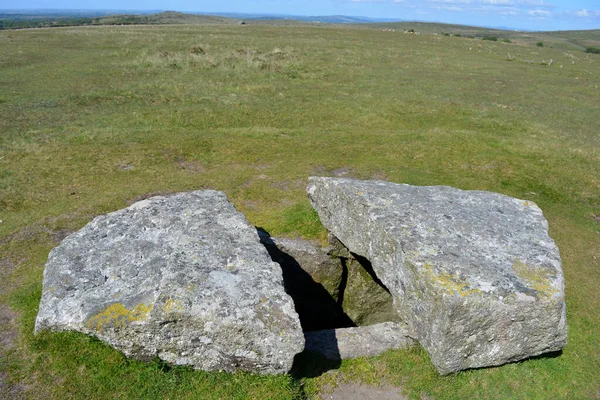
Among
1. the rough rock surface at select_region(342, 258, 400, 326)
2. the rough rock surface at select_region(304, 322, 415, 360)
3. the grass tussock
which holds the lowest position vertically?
the rough rock surface at select_region(342, 258, 400, 326)

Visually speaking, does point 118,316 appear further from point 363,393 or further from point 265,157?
point 265,157

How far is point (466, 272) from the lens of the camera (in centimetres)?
717

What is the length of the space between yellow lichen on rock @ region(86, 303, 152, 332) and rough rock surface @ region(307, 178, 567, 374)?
4.42m

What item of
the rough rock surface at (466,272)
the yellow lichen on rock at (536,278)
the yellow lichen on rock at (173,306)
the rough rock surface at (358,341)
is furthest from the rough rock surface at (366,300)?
the yellow lichen on rock at (173,306)

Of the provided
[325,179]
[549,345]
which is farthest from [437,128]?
[549,345]

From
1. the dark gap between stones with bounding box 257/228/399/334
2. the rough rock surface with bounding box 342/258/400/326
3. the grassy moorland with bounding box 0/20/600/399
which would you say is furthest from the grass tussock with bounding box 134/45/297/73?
the rough rock surface with bounding box 342/258/400/326

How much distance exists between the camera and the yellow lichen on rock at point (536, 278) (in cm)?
706

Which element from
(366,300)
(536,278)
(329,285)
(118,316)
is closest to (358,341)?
(366,300)

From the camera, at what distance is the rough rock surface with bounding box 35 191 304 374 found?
628 cm

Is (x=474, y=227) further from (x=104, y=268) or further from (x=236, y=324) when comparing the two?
(x=104, y=268)

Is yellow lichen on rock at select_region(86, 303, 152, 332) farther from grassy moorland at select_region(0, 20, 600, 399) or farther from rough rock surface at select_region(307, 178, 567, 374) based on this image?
rough rock surface at select_region(307, 178, 567, 374)

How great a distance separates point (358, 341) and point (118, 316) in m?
4.28

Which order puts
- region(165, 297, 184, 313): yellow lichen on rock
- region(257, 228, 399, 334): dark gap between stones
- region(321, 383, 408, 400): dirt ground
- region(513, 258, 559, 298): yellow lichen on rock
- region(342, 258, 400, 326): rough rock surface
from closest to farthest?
region(165, 297, 184, 313): yellow lichen on rock → region(513, 258, 559, 298): yellow lichen on rock → region(321, 383, 408, 400): dirt ground → region(342, 258, 400, 326): rough rock surface → region(257, 228, 399, 334): dark gap between stones

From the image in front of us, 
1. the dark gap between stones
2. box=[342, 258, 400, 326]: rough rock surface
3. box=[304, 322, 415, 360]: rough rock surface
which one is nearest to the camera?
box=[304, 322, 415, 360]: rough rock surface
